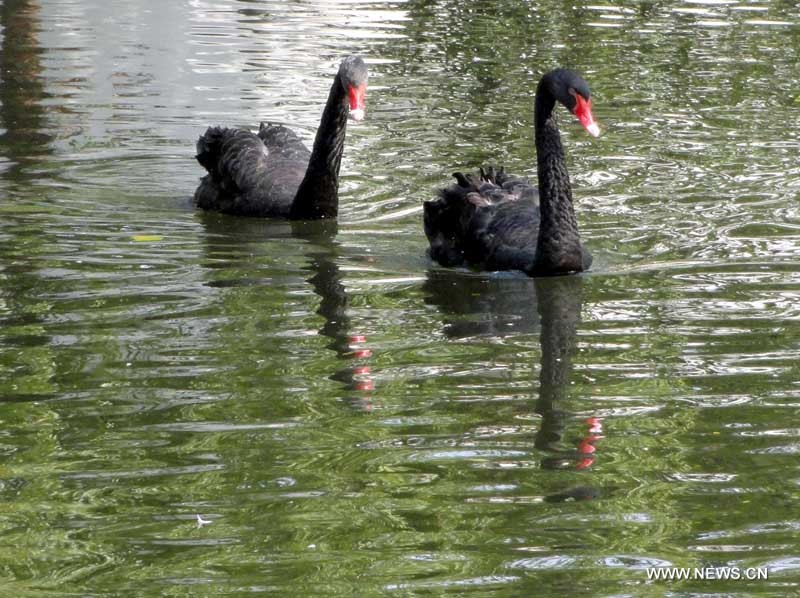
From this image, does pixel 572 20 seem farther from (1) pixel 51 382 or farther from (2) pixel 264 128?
(1) pixel 51 382

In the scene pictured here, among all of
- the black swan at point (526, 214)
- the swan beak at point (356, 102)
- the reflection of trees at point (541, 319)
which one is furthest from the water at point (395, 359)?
the swan beak at point (356, 102)

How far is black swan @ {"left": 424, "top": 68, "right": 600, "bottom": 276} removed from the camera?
25.7 ft

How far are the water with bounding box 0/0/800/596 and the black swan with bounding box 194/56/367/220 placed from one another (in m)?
0.19

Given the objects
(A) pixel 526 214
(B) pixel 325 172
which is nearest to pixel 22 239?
(B) pixel 325 172

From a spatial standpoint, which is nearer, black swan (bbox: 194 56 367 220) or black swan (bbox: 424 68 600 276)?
black swan (bbox: 424 68 600 276)

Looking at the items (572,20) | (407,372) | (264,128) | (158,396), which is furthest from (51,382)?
(572,20)

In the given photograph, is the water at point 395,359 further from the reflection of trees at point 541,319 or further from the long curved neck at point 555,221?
the long curved neck at point 555,221

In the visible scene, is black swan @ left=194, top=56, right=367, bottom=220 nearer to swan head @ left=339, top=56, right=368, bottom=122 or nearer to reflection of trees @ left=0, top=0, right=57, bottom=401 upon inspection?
swan head @ left=339, top=56, right=368, bottom=122

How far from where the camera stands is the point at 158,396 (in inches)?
232

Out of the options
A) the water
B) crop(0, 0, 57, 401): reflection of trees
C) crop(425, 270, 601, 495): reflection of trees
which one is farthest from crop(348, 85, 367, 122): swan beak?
crop(0, 0, 57, 401): reflection of trees

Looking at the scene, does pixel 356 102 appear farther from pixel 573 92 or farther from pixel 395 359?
pixel 395 359

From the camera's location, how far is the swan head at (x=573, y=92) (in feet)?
25.3

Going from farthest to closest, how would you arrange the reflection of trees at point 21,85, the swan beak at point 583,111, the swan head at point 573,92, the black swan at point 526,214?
the reflection of trees at point 21,85, the black swan at point 526,214, the swan head at point 573,92, the swan beak at point 583,111

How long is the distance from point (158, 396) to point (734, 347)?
2.38 meters
